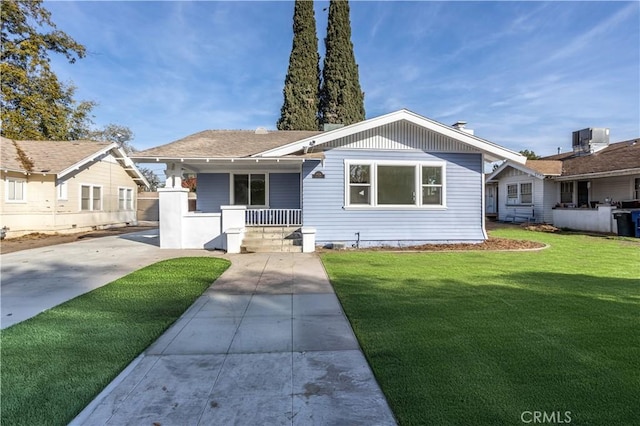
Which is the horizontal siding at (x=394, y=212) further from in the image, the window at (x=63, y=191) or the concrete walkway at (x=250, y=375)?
the window at (x=63, y=191)

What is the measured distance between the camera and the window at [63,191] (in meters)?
18.1

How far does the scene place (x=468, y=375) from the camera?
300 centimetres

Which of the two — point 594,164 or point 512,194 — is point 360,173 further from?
point 512,194

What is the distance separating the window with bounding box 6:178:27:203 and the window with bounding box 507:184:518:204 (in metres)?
27.4

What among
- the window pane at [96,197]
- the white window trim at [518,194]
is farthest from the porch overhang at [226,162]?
the white window trim at [518,194]

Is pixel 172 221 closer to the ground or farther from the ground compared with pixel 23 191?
closer to the ground

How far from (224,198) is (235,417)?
1162 centimetres

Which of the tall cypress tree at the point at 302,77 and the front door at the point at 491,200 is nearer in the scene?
the front door at the point at 491,200

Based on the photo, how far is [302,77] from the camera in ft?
94.0

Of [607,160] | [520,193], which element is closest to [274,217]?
[520,193]

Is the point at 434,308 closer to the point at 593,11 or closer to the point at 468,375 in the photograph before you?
the point at 468,375

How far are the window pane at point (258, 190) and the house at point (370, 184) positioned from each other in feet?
4.58

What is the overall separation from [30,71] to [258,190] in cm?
2322

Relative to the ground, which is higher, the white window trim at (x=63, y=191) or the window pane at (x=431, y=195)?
the white window trim at (x=63, y=191)
